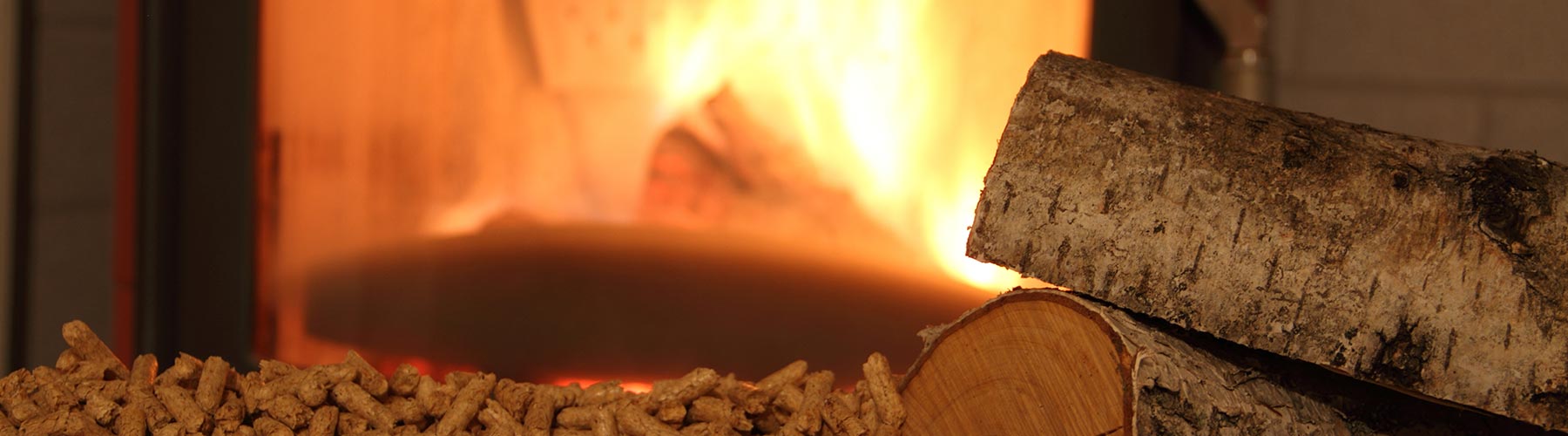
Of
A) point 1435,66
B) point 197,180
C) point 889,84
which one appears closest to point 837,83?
point 889,84

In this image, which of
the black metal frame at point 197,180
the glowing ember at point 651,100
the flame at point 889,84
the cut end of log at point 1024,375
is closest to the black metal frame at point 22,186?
the black metal frame at point 197,180

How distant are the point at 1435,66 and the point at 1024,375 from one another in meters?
1.22

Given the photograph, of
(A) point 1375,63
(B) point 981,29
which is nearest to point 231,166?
(B) point 981,29

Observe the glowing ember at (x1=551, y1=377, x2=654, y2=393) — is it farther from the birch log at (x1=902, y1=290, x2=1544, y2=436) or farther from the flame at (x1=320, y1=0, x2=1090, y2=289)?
the birch log at (x1=902, y1=290, x2=1544, y2=436)

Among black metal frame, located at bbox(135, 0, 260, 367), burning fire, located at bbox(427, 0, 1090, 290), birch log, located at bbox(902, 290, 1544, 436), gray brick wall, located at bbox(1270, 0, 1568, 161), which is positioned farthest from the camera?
gray brick wall, located at bbox(1270, 0, 1568, 161)

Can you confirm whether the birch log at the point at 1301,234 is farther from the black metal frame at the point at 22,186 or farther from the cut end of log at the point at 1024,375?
the black metal frame at the point at 22,186

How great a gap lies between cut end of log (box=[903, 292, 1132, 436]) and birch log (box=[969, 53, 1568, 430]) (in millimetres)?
47

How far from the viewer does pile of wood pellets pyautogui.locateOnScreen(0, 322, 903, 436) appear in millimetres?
1208

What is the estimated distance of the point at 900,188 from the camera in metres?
1.55

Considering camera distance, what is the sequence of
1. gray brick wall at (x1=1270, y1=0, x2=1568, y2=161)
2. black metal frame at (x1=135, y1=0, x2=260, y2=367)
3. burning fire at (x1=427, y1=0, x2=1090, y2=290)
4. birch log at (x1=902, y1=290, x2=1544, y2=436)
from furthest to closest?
gray brick wall at (x1=1270, y1=0, x2=1568, y2=161)
black metal frame at (x1=135, y1=0, x2=260, y2=367)
burning fire at (x1=427, y1=0, x2=1090, y2=290)
birch log at (x1=902, y1=290, x2=1544, y2=436)

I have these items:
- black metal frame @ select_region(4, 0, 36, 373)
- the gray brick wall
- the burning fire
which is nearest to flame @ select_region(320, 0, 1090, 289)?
the burning fire

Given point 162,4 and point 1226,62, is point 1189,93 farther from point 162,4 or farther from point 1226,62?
point 162,4

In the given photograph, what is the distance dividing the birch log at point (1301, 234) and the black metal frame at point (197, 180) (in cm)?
110

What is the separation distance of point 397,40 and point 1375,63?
1511mm
